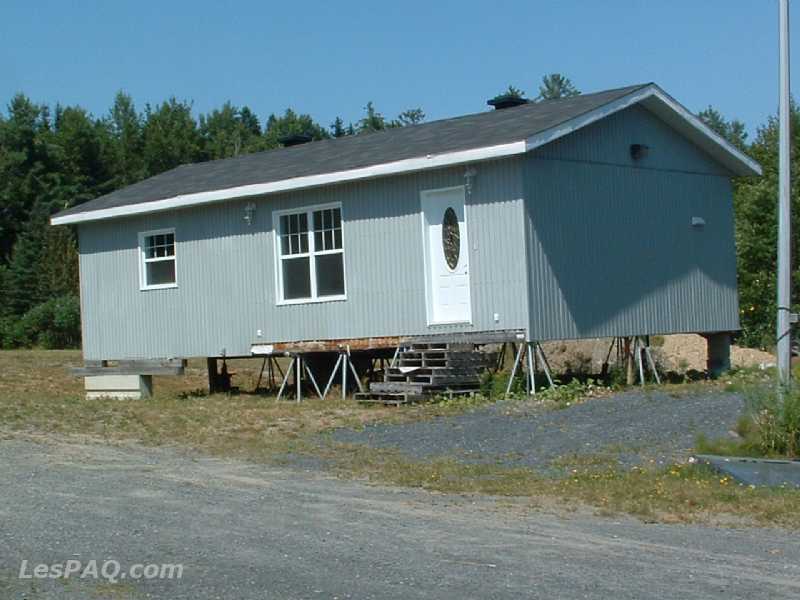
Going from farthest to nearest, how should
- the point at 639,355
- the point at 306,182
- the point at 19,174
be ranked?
the point at 19,174
the point at 639,355
the point at 306,182

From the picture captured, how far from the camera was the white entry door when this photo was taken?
18625 mm

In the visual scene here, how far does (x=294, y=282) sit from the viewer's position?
20.7 meters

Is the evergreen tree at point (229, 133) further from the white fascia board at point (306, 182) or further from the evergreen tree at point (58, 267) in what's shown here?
the white fascia board at point (306, 182)

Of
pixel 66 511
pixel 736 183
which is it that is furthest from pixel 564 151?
pixel 736 183

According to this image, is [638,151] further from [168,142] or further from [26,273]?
[168,142]

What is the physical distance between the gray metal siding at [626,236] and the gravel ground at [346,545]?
23.8 ft

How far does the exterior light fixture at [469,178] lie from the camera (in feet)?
60.0

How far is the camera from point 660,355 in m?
25.2

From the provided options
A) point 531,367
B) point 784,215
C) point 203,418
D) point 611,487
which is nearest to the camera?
point 611,487

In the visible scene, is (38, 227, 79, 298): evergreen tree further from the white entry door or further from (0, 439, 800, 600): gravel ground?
(0, 439, 800, 600): gravel ground

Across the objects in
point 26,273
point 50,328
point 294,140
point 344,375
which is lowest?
point 50,328

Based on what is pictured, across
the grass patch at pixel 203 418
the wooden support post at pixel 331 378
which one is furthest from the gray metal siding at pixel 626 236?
the wooden support post at pixel 331 378

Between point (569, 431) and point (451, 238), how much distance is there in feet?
15.8

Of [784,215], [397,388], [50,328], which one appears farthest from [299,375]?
[50,328]
